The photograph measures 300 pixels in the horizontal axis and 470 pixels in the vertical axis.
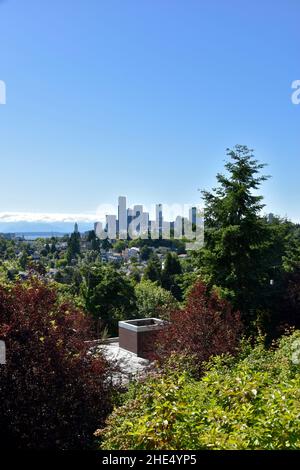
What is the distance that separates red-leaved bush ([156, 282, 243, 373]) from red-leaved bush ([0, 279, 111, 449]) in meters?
2.25

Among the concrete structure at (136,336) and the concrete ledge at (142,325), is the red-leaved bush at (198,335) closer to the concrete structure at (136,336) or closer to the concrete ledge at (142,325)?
the concrete ledge at (142,325)

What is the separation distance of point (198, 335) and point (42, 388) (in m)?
3.33

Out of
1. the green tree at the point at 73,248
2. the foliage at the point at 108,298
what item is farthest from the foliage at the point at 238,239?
the green tree at the point at 73,248

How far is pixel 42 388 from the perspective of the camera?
5188 millimetres

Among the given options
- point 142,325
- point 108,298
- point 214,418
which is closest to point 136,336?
point 142,325

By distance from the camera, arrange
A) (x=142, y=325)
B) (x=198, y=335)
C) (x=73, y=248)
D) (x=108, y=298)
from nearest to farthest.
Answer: (x=198, y=335) < (x=142, y=325) < (x=108, y=298) < (x=73, y=248)

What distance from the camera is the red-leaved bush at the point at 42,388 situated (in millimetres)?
5125

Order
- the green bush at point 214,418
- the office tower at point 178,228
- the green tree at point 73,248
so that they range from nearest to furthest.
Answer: the green bush at point 214,418 → the office tower at point 178,228 → the green tree at point 73,248

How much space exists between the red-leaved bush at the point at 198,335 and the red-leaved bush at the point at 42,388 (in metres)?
2.25

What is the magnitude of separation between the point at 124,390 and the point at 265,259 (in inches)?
328

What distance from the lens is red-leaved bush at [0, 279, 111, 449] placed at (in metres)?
5.12

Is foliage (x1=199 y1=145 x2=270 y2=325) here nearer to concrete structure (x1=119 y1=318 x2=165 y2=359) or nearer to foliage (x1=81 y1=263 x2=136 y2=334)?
concrete structure (x1=119 y1=318 x2=165 y2=359)

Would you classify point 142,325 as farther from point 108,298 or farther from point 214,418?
point 214,418

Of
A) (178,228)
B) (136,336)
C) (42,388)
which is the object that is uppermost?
(178,228)
